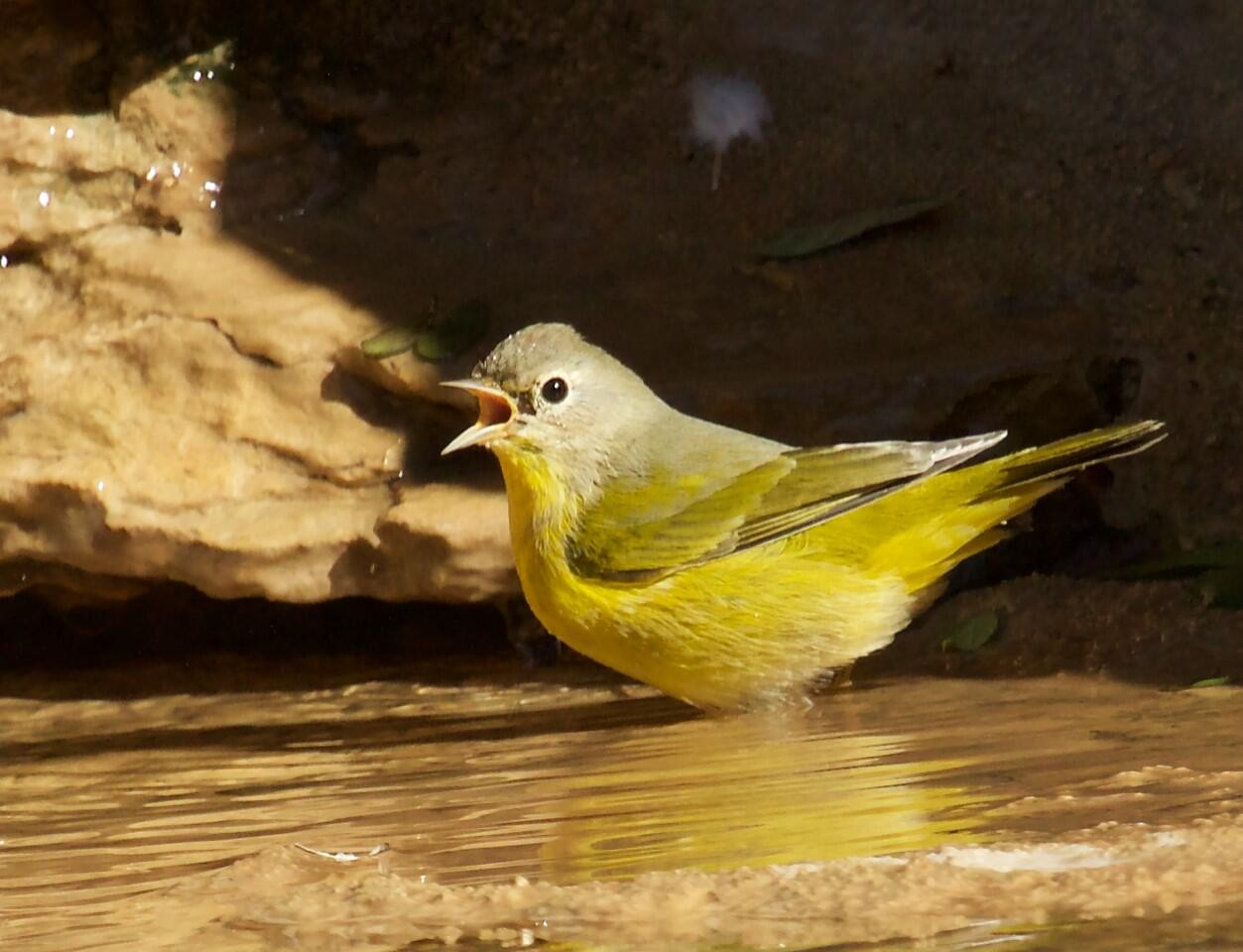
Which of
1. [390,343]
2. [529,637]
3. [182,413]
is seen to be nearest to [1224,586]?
[529,637]

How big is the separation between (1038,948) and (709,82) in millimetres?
4204

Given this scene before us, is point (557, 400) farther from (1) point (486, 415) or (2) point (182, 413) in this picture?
(2) point (182, 413)

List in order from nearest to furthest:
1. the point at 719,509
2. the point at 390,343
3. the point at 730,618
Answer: the point at 730,618 < the point at 719,509 < the point at 390,343

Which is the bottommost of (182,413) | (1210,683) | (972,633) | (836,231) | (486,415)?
(1210,683)

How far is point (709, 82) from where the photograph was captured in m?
5.99

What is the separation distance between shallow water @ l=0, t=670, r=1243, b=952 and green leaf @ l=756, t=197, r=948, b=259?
140 centimetres

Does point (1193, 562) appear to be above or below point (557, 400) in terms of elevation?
below

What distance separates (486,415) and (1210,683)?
1766mm

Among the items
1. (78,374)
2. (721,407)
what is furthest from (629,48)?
(78,374)

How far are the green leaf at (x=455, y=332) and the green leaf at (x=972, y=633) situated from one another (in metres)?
1.45

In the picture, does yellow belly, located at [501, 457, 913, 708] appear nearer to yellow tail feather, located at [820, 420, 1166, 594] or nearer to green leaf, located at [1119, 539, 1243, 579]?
yellow tail feather, located at [820, 420, 1166, 594]

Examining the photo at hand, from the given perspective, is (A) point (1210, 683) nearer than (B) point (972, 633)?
Yes

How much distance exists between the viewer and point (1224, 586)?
4.54m

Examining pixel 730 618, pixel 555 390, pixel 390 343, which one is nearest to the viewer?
pixel 730 618
